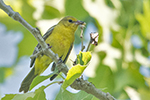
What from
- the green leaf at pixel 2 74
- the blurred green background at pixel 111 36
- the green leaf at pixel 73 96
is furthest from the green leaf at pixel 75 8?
the green leaf at pixel 73 96

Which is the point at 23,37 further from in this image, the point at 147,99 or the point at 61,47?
the point at 147,99

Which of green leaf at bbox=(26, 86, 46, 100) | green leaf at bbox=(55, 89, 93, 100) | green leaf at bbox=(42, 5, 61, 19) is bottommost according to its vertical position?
green leaf at bbox=(55, 89, 93, 100)

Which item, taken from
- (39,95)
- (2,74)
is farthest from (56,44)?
(39,95)

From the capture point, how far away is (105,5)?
425 cm

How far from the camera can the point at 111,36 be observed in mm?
4047

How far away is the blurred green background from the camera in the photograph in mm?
3691

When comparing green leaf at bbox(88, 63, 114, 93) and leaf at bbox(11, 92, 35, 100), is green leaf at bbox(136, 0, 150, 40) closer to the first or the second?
green leaf at bbox(88, 63, 114, 93)

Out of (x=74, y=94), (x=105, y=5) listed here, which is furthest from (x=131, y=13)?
(x=74, y=94)

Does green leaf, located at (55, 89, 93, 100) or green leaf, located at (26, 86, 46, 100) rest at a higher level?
green leaf, located at (26, 86, 46, 100)

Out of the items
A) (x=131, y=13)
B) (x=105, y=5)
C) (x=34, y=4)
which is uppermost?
(x=34, y=4)

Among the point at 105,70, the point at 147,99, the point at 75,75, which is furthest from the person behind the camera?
the point at 105,70

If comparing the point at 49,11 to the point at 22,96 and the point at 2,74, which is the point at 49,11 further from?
the point at 22,96

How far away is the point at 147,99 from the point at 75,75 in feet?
6.02

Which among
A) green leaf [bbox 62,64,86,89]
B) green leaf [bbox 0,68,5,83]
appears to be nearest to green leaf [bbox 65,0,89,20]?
green leaf [bbox 0,68,5,83]
